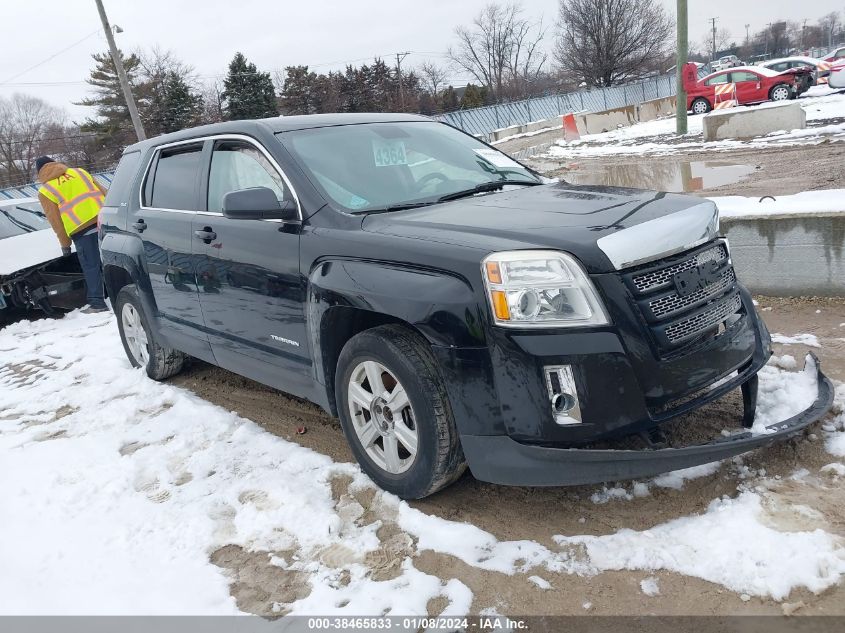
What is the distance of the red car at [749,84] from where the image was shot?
25.5 m

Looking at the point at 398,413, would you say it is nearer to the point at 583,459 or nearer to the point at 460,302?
the point at 460,302

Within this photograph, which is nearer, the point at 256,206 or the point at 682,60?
the point at 256,206

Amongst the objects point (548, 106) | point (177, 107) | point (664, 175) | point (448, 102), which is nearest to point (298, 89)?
point (177, 107)

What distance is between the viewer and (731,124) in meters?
18.7

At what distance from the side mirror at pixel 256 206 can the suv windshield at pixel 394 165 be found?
227 mm

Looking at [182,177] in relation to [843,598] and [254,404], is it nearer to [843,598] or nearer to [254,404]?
[254,404]

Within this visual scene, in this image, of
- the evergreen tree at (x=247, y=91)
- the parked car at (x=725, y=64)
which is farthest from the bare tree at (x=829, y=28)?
the evergreen tree at (x=247, y=91)

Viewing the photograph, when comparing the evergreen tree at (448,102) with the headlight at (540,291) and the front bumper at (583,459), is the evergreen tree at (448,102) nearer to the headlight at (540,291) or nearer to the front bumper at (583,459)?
the headlight at (540,291)

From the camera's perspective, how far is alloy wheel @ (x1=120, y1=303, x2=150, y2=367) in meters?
5.62

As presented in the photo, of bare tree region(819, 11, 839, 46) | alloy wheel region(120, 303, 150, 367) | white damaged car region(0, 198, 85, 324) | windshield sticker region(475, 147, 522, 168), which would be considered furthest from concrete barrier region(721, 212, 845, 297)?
bare tree region(819, 11, 839, 46)

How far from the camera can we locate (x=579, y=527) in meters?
2.95

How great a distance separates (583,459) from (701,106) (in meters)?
28.6

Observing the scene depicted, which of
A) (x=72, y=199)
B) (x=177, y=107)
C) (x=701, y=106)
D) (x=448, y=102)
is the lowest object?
(x=701, y=106)

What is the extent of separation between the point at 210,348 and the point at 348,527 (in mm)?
1833
